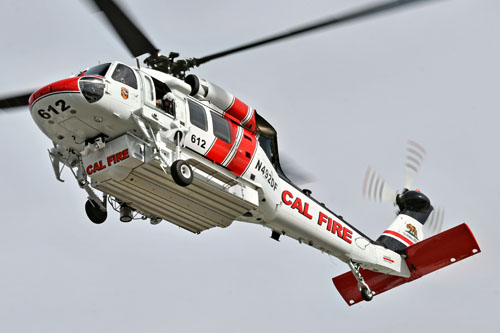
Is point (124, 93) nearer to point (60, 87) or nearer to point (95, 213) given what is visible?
point (60, 87)

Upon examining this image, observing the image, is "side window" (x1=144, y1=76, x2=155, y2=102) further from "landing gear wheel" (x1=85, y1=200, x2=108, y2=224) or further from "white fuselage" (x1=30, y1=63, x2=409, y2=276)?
"landing gear wheel" (x1=85, y1=200, x2=108, y2=224)

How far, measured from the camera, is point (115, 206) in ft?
52.1

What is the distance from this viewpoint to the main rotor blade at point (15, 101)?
1520 centimetres

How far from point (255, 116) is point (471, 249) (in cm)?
595

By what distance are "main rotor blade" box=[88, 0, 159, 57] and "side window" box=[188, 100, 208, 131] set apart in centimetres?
127

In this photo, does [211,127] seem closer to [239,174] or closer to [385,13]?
[239,174]

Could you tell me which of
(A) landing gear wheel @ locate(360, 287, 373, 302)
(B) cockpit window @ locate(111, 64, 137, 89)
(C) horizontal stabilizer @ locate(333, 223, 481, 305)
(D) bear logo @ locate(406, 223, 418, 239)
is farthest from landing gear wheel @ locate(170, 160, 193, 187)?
(D) bear logo @ locate(406, 223, 418, 239)

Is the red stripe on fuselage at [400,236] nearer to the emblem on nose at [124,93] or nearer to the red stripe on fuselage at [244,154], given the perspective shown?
the red stripe on fuselage at [244,154]

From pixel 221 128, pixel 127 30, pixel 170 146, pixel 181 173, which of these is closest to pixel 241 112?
pixel 221 128

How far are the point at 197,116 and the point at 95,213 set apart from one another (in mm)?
2749

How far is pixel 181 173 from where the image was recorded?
1438cm

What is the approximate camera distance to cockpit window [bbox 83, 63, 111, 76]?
14.5 m

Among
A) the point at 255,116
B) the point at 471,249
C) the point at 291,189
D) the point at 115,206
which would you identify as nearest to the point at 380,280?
the point at 471,249

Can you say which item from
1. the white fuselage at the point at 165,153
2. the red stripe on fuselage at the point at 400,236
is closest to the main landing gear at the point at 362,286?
the red stripe on fuselage at the point at 400,236
